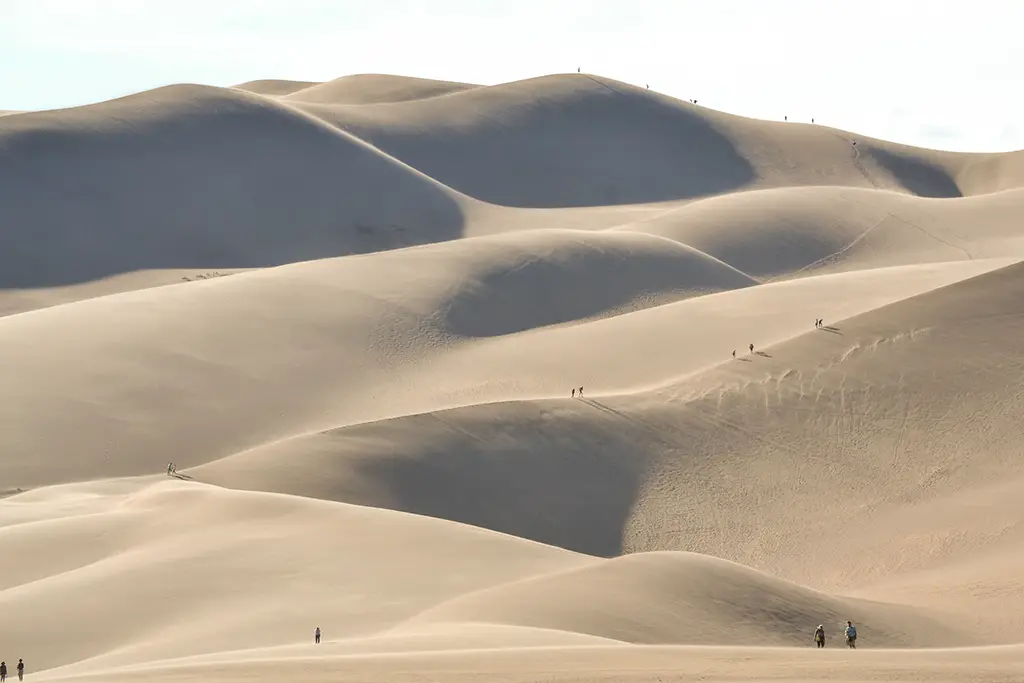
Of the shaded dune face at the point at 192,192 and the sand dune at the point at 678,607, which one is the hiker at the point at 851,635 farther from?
the shaded dune face at the point at 192,192

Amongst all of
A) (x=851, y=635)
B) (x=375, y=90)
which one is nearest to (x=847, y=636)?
(x=851, y=635)

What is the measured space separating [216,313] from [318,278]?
4695 millimetres

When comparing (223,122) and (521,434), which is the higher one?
(223,122)

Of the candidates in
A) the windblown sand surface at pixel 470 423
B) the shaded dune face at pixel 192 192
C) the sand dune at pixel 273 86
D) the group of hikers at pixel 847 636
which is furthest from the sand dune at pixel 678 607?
the sand dune at pixel 273 86

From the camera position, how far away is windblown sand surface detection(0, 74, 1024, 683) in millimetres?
21984

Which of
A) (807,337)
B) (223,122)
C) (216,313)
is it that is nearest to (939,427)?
(807,337)

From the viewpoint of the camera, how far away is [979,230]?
70312mm

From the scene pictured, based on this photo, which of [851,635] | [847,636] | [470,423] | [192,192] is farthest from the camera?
[192,192]

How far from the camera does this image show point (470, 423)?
35000 millimetres

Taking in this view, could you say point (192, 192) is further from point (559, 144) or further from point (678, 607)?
point (678, 607)

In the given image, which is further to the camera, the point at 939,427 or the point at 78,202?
the point at 78,202

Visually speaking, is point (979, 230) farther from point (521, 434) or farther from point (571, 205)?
point (521, 434)

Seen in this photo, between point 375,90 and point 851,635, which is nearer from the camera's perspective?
point 851,635

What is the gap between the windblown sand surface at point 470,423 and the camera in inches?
866
